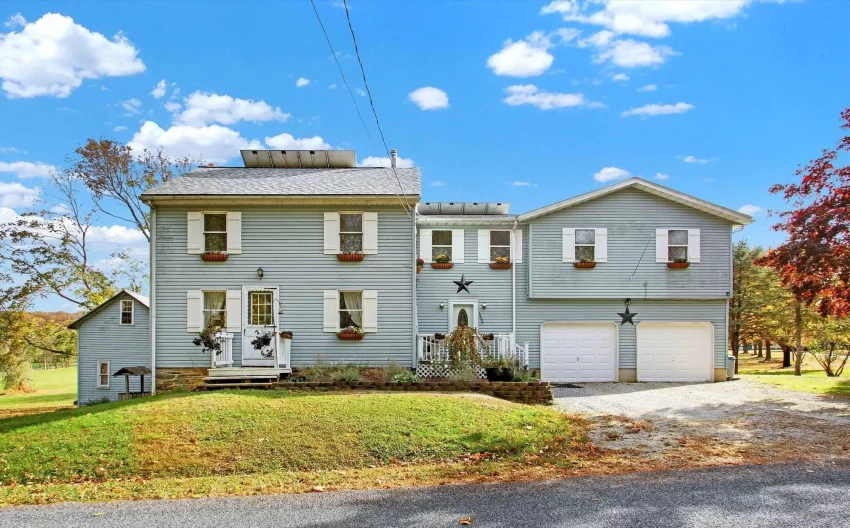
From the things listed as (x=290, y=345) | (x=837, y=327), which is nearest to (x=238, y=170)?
(x=290, y=345)

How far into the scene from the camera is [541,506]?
20.2 ft

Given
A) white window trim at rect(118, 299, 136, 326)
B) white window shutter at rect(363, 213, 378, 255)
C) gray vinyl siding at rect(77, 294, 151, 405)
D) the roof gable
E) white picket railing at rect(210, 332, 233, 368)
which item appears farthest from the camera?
white window trim at rect(118, 299, 136, 326)

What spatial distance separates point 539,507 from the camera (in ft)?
20.1

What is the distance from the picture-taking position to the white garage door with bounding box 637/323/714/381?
723 inches

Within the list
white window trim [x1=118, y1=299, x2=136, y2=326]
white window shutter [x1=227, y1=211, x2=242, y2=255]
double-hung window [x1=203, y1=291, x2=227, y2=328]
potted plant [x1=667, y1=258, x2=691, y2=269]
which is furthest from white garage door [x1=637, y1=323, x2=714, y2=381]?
white window trim [x1=118, y1=299, x2=136, y2=326]

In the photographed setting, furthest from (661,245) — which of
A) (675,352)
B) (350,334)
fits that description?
(350,334)

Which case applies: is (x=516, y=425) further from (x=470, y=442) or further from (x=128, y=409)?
(x=128, y=409)

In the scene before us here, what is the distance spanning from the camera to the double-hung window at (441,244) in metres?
18.3

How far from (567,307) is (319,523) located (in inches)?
540

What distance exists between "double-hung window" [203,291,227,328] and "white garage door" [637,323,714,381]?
41.2ft

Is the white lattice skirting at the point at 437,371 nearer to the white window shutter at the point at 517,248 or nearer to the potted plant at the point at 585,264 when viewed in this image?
the white window shutter at the point at 517,248

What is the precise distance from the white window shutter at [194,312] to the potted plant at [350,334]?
145 inches

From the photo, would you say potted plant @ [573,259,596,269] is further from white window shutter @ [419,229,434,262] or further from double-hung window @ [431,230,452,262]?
white window shutter @ [419,229,434,262]

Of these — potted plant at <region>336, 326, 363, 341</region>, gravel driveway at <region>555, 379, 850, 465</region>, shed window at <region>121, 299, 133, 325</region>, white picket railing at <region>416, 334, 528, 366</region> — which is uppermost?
shed window at <region>121, 299, 133, 325</region>
